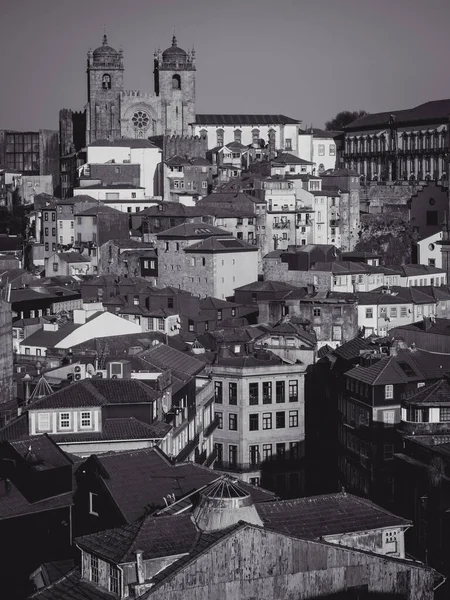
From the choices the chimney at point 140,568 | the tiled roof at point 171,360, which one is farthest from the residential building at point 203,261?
the chimney at point 140,568

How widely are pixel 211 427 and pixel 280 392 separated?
422 centimetres

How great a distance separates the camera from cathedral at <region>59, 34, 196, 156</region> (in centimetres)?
11400

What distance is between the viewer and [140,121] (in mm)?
114938

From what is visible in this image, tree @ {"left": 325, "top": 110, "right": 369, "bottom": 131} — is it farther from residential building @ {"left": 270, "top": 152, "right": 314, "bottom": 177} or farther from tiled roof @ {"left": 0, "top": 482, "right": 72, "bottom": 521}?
tiled roof @ {"left": 0, "top": 482, "right": 72, "bottom": 521}

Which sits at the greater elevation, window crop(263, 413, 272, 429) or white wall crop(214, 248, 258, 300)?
white wall crop(214, 248, 258, 300)

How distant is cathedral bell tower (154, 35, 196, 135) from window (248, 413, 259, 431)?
66.6 metres

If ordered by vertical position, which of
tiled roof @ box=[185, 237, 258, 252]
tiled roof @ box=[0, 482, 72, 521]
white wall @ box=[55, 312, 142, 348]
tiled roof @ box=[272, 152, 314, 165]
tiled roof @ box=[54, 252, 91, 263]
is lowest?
tiled roof @ box=[0, 482, 72, 521]

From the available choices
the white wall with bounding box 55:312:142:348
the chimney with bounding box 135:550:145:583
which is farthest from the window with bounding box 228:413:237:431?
the chimney with bounding box 135:550:145:583

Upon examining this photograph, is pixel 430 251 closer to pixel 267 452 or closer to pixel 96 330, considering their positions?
pixel 96 330

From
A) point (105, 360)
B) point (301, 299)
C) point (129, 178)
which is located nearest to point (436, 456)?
point (105, 360)

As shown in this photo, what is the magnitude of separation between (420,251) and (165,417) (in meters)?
57.6

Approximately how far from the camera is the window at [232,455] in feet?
168

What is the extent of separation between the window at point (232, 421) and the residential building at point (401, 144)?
63.7 metres

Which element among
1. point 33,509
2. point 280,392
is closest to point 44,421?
point 33,509
